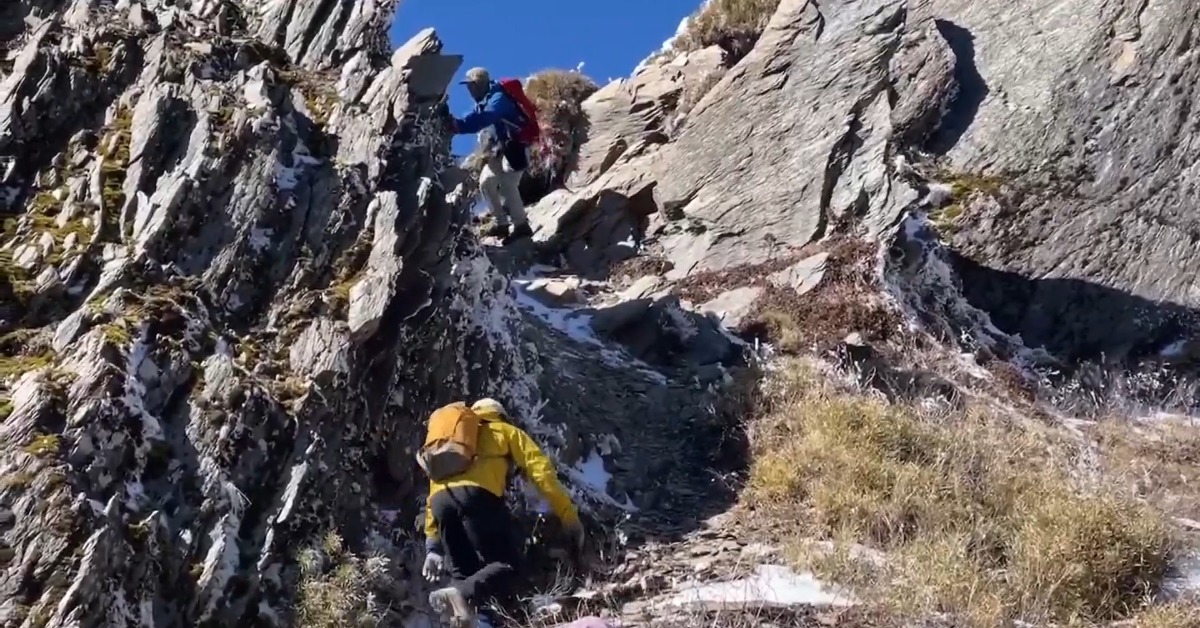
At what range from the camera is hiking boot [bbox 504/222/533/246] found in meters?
16.3

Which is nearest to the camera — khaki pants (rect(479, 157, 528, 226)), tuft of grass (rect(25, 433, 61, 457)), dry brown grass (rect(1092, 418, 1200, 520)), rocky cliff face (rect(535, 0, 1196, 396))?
tuft of grass (rect(25, 433, 61, 457))

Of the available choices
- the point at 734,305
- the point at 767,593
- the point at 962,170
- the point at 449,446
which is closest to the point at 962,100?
the point at 962,170

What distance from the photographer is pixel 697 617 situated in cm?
746

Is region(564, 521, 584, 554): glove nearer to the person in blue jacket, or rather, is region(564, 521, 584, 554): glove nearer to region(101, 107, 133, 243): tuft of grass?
region(101, 107, 133, 243): tuft of grass

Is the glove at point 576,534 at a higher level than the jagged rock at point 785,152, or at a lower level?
lower

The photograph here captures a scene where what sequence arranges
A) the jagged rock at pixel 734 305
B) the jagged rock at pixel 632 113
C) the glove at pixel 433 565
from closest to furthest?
the glove at pixel 433 565, the jagged rock at pixel 734 305, the jagged rock at pixel 632 113

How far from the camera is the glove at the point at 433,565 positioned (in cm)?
783

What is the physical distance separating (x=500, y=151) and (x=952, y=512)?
326 inches

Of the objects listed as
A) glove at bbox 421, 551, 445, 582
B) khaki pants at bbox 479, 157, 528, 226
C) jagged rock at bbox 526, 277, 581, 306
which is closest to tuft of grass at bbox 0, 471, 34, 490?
glove at bbox 421, 551, 445, 582

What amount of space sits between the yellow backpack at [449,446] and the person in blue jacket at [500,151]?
559cm

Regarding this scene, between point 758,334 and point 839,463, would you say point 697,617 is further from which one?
point 758,334

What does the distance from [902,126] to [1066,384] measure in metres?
4.80

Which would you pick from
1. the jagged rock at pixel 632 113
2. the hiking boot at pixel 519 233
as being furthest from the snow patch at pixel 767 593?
the jagged rock at pixel 632 113

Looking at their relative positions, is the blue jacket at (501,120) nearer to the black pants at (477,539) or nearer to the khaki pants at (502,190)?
the khaki pants at (502,190)
